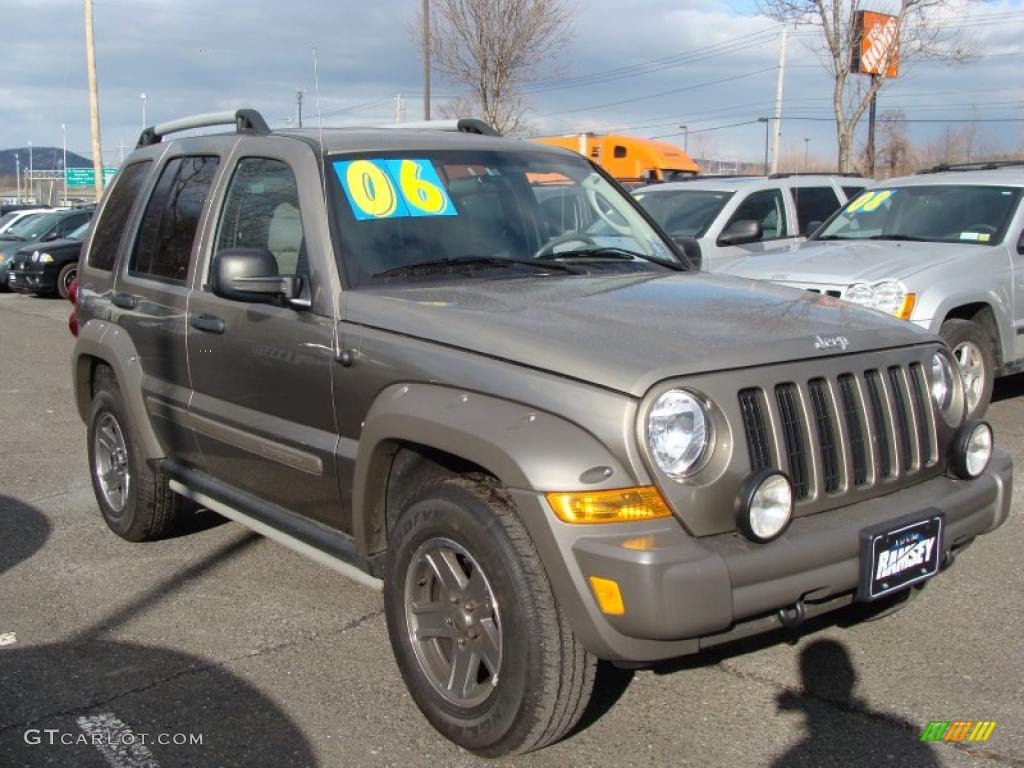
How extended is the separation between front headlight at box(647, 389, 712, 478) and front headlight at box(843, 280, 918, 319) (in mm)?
4506

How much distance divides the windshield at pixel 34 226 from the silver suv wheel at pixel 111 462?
61.6ft

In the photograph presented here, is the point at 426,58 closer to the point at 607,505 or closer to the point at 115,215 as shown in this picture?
the point at 115,215

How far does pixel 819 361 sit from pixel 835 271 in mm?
4342

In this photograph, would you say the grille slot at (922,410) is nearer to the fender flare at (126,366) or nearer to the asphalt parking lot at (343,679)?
the asphalt parking lot at (343,679)

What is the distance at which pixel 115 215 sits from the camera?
551 cm

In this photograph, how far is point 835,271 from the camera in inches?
287

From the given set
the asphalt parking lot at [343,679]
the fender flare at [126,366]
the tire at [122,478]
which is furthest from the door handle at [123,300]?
the asphalt parking lot at [343,679]

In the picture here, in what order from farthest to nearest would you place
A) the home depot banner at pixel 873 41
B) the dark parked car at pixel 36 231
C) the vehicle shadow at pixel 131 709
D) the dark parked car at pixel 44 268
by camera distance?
the dark parked car at pixel 36 231
the dark parked car at pixel 44 268
the home depot banner at pixel 873 41
the vehicle shadow at pixel 131 709

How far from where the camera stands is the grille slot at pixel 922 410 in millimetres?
3463

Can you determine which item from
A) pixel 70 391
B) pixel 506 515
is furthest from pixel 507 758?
pixel 70 391

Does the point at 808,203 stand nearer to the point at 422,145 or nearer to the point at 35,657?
the point at 422,145

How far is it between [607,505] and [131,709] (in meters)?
1.89

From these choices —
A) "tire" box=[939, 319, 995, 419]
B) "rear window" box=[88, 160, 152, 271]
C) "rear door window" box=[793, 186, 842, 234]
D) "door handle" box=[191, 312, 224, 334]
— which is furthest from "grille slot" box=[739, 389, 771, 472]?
"rear door window" box=[793, 186, 842, 234]

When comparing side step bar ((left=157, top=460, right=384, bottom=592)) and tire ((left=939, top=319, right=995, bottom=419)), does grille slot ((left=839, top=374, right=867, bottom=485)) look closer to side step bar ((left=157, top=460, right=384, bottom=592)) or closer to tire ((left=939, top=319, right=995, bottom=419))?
side step bar ((left=157, top=460, right=384, bottom=592))
